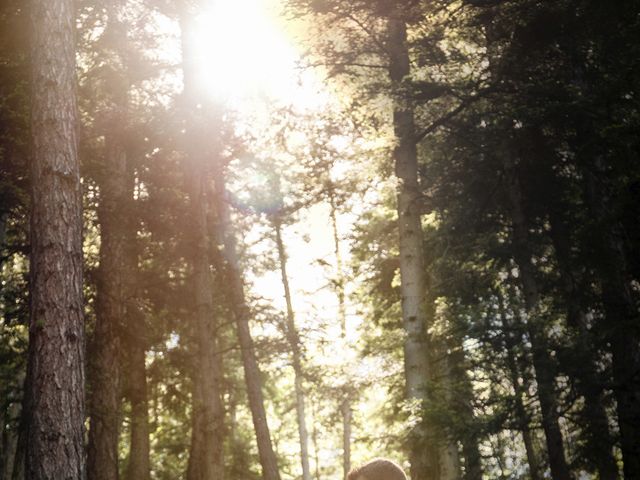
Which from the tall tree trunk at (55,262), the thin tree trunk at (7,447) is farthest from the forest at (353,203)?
the thin tree trunk at (7,447)

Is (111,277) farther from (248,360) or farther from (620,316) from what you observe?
(620,316)

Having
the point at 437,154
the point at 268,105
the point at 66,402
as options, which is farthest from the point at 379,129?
the point at 66,402

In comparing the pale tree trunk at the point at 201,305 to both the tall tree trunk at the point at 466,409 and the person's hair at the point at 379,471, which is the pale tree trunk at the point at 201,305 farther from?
the person's hair at the point at 379,471

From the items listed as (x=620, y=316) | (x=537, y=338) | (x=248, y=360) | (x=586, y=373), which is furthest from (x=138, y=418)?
(x=620, y=316)

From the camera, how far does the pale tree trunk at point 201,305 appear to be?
1298 centimetres

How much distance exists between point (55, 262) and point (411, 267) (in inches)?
280

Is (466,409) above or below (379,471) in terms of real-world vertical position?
above

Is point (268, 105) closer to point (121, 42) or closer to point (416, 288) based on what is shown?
point (121, 42)

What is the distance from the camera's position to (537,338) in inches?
433

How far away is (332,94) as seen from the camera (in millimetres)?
13484

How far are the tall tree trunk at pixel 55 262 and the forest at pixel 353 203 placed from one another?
0.9 inches

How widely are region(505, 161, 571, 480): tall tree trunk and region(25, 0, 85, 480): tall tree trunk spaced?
7.82 meters

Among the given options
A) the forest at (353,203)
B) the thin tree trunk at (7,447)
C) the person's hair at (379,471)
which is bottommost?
the person's hair at (379,471)

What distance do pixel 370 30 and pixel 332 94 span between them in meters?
1.62
